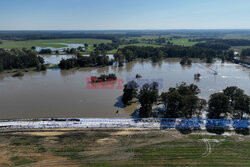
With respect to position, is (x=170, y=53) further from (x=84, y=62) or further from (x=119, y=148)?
(x=119, y=148)

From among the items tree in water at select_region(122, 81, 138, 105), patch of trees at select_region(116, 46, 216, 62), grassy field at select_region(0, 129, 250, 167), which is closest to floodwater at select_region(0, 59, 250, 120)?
tree in water at select_region(122, 81, 138, 105)

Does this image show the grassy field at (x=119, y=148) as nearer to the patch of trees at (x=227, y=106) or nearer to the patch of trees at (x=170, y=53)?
the patch of trees at (x=227, y=106)

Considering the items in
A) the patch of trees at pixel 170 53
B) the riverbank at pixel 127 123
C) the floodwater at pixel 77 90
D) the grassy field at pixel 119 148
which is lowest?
the grassy field at pixel 119 148

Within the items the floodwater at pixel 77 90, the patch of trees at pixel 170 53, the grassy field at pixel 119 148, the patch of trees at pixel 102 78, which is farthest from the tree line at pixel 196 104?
the patch of trees at pixel 170 53

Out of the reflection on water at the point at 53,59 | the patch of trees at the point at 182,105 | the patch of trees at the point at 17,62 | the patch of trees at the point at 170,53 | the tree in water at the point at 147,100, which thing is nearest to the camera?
the patch of trees at the point at 182,105

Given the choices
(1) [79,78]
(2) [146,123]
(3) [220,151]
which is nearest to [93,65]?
(1) [79,78]

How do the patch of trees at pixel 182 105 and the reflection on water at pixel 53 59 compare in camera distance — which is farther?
the reflection on water at pixel 53 59

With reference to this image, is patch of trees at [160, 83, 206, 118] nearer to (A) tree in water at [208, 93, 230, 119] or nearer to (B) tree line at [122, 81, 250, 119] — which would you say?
(B) tree line at [122, 81, 250, 119]

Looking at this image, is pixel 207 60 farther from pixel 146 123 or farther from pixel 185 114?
pixel 146 123
